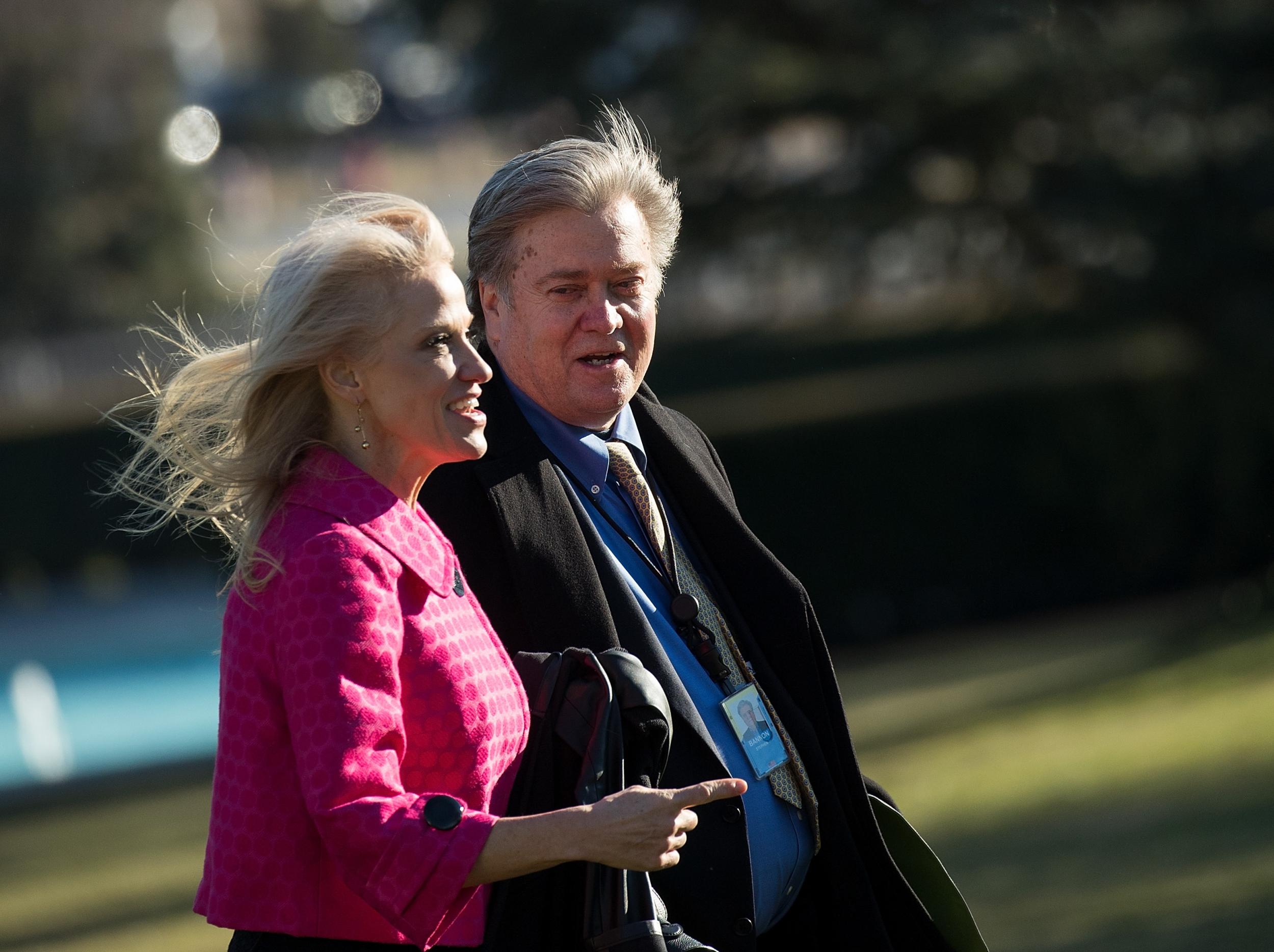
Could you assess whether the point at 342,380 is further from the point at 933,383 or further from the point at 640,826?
the point at 933,383

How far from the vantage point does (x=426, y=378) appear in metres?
2.04

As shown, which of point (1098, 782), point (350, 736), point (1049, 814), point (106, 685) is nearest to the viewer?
point (350, 736)

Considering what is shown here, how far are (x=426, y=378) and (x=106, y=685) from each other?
51.7ft

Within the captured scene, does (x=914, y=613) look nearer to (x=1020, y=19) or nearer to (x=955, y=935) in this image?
(x=1020, y=19)

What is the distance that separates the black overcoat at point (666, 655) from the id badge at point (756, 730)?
6 centimetres

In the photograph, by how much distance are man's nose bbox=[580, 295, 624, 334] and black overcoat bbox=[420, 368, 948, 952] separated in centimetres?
18

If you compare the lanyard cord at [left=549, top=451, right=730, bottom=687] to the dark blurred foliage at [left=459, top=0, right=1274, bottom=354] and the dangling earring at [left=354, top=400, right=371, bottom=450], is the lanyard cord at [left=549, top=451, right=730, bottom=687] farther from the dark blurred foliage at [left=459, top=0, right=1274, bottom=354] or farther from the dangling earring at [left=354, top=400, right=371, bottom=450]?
the dark blurred foliage at [left=459, top=0, right=1274, bottom=354]

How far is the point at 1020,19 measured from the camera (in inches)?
561

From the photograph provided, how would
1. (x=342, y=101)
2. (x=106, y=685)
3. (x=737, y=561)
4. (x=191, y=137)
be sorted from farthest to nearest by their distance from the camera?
(x=191, y=137) < (x=342, y=101) < (x=106, y=685) < (x=737, y=561)

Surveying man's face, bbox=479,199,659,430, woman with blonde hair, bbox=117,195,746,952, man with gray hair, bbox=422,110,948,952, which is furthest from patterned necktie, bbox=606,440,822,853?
woman with blonde hair, bbox=117,195,746,952

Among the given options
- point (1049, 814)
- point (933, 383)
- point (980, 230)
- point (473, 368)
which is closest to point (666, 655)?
point (473, 368)

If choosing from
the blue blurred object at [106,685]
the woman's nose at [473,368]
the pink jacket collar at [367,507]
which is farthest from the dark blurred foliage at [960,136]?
the pink jacket collar at [367,507]

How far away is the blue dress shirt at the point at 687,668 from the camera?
253cm

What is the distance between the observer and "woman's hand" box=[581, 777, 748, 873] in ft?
6.09
